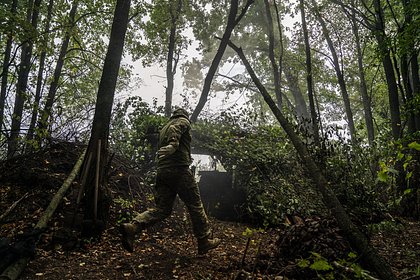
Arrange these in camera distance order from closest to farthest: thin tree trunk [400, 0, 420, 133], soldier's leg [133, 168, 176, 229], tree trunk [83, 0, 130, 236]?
1. soldier's leg [133, 168, 176, 229]
2. tree trunk [83, 0, 130, 236]
3. thin tree trunk [400, 0, 420, 133]

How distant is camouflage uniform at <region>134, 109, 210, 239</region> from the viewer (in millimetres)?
4242

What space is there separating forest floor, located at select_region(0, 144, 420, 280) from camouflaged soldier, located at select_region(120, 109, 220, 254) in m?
0.45

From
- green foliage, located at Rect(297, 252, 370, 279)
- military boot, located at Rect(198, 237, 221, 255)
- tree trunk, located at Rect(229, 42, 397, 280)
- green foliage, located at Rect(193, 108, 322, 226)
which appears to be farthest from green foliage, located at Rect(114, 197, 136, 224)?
green foliage, located at Rect(297, 252, 370, 279)

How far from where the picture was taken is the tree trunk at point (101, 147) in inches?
181

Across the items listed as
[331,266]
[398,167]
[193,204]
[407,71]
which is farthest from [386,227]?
[407,71]

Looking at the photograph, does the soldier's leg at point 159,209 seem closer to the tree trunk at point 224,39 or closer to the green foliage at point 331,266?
the green foliage at point 331,266

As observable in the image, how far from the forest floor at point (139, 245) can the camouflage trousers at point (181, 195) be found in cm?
52

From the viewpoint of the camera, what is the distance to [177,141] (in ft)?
13.8

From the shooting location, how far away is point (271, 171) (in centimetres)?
771

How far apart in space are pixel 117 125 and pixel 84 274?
21.4ft

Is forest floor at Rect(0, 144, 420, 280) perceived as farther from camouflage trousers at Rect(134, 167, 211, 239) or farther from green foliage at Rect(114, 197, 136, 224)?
camouflage trousers at Rect(134, 167, 211, 239)

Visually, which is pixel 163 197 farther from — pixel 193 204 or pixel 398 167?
pixel 398 167

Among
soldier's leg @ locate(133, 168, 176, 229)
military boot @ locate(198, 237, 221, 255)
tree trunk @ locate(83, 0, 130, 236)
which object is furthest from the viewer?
tree trunk @ locate(83, 0, 130, 236)

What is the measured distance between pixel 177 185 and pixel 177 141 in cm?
75
